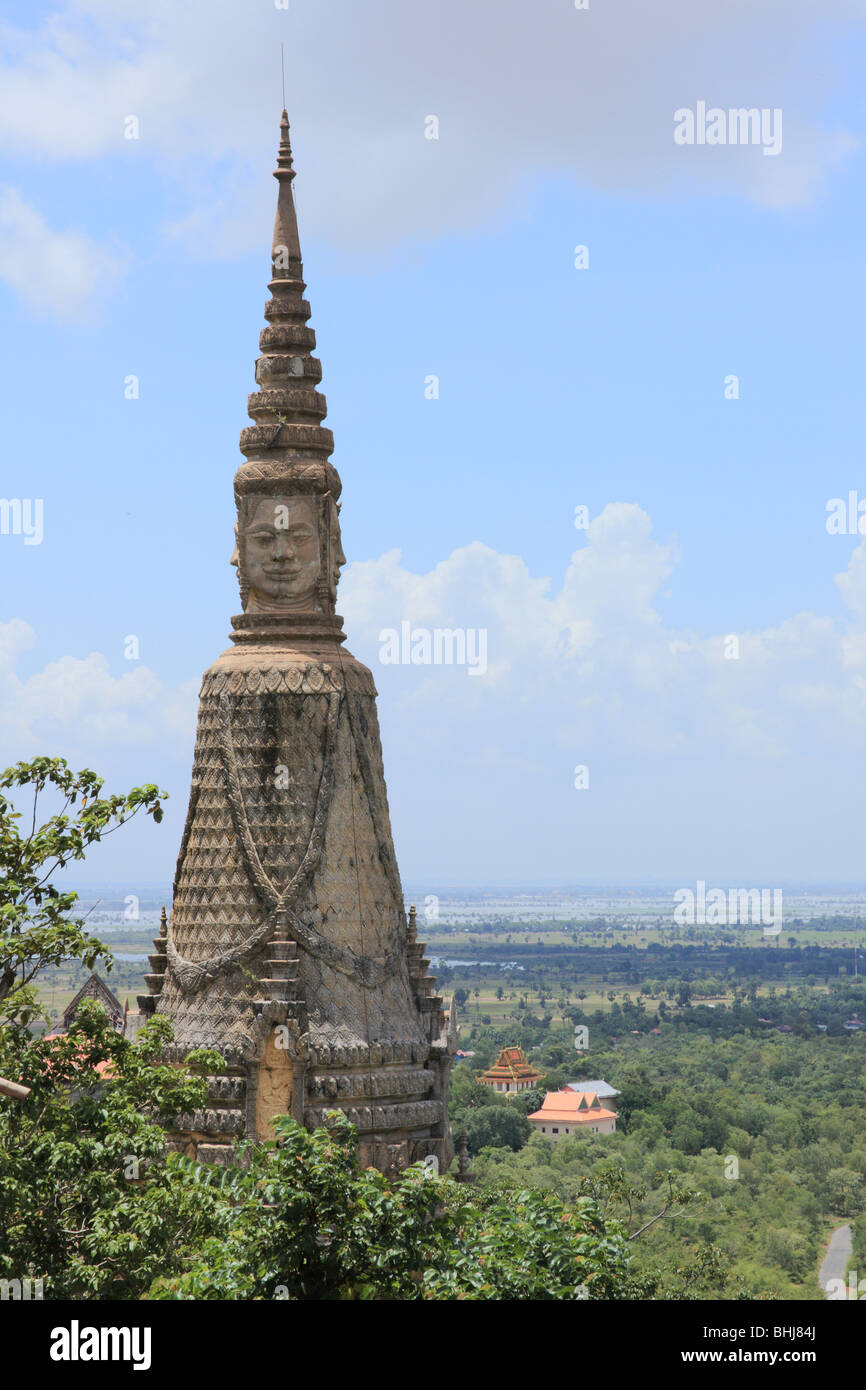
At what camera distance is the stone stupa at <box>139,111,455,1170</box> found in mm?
21719

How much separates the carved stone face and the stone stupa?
2 cm

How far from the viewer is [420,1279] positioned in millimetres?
17359

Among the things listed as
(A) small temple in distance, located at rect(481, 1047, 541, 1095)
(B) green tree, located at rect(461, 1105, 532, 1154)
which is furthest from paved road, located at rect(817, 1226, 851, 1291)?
(A) small temple in distance, located at rect(481, 1047, 541, 1095)

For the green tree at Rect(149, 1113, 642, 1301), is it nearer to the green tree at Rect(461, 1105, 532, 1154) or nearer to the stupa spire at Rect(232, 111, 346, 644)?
the stupa spire at Rect(232, 111, 346, 644)

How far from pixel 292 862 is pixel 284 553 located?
3815mm

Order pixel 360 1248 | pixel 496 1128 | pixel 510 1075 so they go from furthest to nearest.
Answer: pixel 510 1075 < pixel 496 1128 < pixel 360 1248

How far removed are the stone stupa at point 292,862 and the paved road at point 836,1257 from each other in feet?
154

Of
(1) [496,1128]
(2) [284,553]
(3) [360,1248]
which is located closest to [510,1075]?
(1) [496,1128]

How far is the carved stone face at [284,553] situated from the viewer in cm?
2317

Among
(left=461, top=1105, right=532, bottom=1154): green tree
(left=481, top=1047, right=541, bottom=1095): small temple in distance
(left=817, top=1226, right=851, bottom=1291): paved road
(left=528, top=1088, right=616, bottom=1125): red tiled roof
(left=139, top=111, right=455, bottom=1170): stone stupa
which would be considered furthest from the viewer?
(left=481, top=1047, right=541, bottom=1095): small temple in distance

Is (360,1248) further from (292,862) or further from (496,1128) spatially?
(496,1128)

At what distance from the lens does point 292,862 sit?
2216 centimetres
